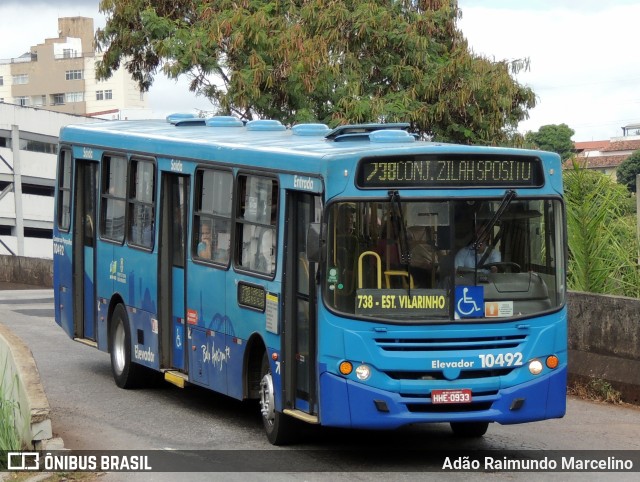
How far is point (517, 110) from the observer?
98.5 feet

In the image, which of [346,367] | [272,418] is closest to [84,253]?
[272,418]

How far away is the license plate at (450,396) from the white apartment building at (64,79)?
374ft

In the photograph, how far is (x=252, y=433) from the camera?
12539 millimetres

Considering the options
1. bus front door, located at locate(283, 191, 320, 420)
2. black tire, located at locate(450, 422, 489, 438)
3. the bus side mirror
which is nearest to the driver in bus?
the bus side mirror

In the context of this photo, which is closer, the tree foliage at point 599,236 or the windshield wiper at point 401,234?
the windshield wiper at point 401,234

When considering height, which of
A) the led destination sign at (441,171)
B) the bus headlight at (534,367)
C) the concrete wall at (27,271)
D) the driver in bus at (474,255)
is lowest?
the concrete wall at (27,271)

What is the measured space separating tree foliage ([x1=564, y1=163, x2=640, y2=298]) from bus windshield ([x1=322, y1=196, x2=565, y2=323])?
527 centimetres

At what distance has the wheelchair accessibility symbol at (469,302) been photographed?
418 inches

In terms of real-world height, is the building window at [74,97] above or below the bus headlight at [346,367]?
above

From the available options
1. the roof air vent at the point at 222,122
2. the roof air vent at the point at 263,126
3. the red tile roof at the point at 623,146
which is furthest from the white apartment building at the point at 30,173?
the roof air vent at the point at 263,126

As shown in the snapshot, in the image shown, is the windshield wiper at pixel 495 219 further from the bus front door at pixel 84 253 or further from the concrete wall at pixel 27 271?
the concrete wall at pixel 27 271

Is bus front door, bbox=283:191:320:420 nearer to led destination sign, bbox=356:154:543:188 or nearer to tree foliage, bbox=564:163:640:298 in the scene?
led destination sign, bbox=356:154:543:188

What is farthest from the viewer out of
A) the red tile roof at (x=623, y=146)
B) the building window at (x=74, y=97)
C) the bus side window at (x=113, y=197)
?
the red tile roof at (x=623, y=146)

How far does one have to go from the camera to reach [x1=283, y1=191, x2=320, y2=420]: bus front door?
11.2 m
